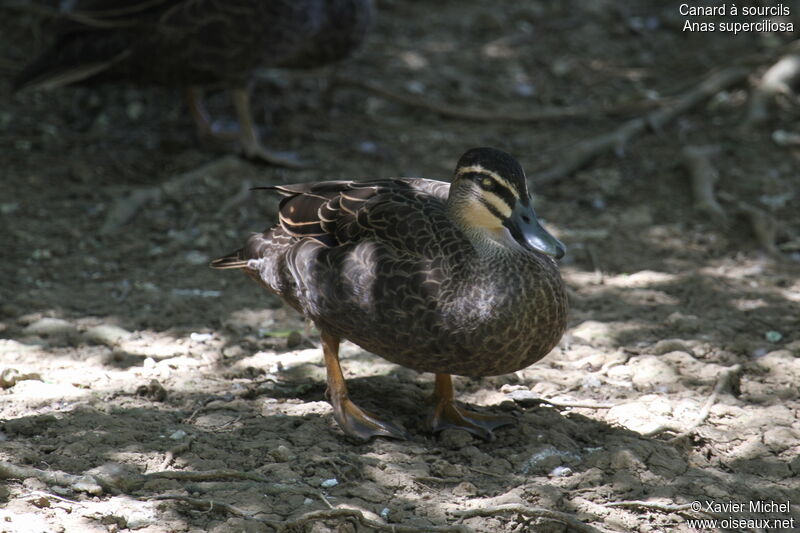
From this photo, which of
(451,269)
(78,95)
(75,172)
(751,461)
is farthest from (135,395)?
(78,95)

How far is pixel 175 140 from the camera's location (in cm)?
763

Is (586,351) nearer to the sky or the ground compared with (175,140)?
nearer to the ground

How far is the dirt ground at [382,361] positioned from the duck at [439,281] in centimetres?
38

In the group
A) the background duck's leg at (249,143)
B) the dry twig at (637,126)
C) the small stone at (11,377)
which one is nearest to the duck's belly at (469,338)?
the small stone at (11,377)

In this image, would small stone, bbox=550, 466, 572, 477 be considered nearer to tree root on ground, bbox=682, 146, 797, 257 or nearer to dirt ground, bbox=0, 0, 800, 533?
dirt ground, bbox=0, 0, 800, 533

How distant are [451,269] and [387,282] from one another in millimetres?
271

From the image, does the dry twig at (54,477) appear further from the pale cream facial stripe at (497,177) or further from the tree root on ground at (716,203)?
the tree root on ground at (716,203)

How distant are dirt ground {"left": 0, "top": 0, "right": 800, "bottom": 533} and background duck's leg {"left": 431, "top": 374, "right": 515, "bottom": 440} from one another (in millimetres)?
68

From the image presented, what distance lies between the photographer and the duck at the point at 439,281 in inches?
146

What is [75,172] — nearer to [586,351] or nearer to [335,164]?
[335,164]

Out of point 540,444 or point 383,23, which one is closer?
point 540,444

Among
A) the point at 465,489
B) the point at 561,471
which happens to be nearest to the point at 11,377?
the point at 465,489

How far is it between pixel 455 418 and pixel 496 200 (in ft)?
3.26

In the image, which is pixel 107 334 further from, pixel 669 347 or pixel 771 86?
pixel 771 86
